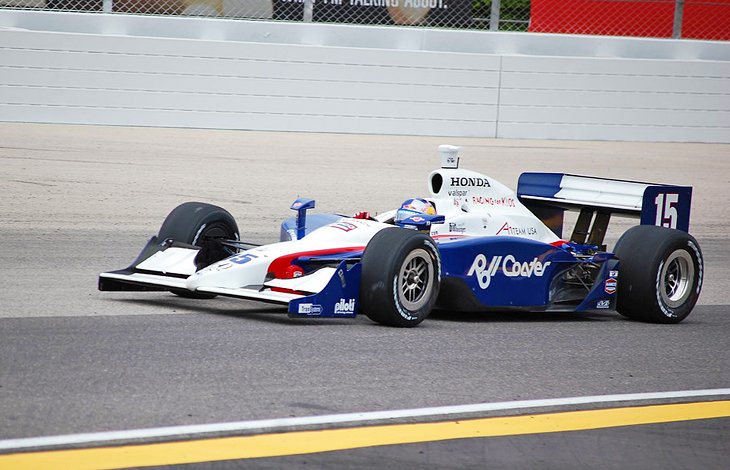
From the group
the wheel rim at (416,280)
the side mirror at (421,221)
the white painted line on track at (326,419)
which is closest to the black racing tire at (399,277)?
the wheel rim at (416,280)

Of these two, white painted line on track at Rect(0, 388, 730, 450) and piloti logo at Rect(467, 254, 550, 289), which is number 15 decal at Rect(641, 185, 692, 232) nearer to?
piloti logo at Rect(467, 254, 550, 289)

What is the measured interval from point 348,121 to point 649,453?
483 inches

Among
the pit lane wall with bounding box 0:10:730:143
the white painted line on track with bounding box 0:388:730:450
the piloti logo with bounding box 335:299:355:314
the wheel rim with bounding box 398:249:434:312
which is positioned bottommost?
the white painted line on track with bounding box 0:388:730:450

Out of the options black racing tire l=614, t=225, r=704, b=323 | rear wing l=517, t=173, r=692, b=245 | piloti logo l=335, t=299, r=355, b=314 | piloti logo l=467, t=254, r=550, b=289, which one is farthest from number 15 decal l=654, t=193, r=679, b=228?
piloti logo l=335, t=299, r=355, b=314

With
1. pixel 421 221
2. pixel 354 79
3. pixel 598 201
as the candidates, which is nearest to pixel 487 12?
pixel 354 79

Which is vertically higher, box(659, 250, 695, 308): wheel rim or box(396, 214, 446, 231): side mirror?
box(396, 214, 446, 231): side mirror

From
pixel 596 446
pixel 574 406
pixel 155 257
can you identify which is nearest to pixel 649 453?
pixel 596 446

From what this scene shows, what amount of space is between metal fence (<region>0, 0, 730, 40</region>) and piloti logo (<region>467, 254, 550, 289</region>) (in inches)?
396

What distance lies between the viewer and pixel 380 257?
6680 millimetres

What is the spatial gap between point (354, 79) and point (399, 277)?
10.2m

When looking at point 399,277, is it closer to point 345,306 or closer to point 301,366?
point 345,306

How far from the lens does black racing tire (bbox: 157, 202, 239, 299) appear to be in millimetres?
7531

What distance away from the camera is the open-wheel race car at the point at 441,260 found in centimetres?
674

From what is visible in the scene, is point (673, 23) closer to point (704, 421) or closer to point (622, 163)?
point (622, 163)
